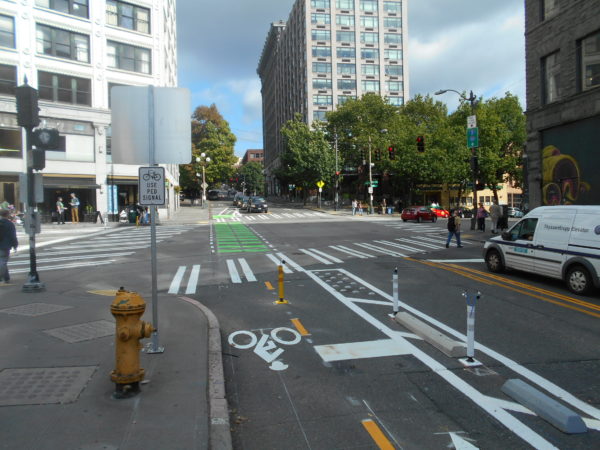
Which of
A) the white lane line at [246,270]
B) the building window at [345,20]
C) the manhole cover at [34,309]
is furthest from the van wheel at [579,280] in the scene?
the building window at [345,20]

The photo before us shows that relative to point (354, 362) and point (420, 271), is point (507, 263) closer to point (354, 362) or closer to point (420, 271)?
point (420, 271)

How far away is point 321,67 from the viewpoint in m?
86.8

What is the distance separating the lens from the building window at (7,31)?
33000 mm

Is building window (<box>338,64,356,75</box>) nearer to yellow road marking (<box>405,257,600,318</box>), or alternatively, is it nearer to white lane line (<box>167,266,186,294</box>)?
yellow road marking (<box>405,257,600,318</box>)

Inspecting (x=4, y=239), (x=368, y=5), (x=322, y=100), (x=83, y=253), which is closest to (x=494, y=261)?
(x=4, y=239)

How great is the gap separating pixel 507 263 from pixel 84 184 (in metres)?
33.1

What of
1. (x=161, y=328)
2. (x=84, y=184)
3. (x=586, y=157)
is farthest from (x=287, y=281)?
(x=84, y=184)

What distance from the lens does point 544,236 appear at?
454 inches

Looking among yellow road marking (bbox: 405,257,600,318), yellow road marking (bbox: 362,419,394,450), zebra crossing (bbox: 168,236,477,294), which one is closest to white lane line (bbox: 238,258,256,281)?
zebra crossing (bbox: 168,236,477,294)

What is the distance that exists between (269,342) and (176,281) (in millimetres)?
6234

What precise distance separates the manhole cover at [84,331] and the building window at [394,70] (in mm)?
88895

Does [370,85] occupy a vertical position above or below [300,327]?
above

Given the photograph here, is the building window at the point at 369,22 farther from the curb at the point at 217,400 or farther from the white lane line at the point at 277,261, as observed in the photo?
the curb at the point at 217,400

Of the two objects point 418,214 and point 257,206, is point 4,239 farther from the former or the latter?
point 257,206
